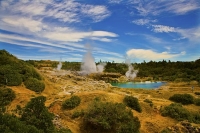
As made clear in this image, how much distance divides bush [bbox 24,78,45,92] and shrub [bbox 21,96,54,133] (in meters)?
18.0

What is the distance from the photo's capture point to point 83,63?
83000 mm

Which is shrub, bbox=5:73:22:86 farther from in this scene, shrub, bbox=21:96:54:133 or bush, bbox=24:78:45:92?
shrub, bbox=21:96:54:133

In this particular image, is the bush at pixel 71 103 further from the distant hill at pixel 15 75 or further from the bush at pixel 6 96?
the distant hill at pixel 15 75

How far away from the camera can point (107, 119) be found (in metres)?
20.5

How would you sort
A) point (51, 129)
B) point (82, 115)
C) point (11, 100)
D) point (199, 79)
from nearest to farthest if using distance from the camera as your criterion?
point (51, 129)
point (82, 115)
point (11, 100)
point (199, 79)

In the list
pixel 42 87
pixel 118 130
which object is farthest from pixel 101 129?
pixel 42 87

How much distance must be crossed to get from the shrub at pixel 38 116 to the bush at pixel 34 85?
708 inches

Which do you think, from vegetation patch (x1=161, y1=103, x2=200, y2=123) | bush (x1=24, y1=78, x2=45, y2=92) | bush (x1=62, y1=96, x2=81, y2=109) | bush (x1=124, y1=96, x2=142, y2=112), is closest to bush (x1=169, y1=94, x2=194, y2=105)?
vegetation patch (x1=161, y1=103, x2=200, y2=123)

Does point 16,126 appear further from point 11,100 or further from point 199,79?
point 199,79

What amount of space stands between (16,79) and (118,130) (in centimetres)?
2176

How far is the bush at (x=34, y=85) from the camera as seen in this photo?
36000 mm

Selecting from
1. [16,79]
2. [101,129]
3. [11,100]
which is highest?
[16,79]

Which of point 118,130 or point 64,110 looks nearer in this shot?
point 118,130

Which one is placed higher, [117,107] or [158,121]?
[117,107]
